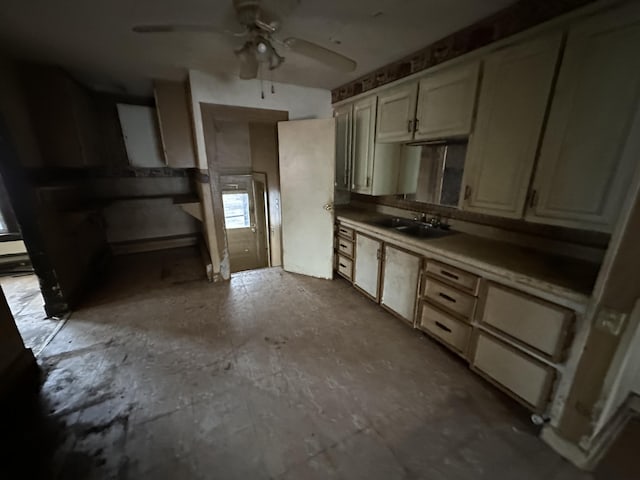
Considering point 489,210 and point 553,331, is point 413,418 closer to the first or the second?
point 553,331

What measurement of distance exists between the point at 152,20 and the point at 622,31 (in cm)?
265

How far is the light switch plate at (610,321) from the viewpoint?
3.53 ft

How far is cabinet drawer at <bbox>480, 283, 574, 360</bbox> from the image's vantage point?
1.30 meters

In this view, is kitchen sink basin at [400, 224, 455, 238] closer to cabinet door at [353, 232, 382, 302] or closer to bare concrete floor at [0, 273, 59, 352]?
cabinet door at [353, 232, 382, 302]

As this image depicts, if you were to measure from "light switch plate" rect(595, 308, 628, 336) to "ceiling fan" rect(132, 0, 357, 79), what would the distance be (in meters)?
1.99

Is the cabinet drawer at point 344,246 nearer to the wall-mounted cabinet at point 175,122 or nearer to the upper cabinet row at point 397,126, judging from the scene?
the upper cabinet row at point 397,126

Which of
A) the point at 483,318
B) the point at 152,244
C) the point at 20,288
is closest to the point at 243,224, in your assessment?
the point at 152,244

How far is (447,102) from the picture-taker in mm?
1942

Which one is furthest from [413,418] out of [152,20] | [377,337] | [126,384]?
[152,20]

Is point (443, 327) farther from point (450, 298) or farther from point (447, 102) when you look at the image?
point (447, 102)

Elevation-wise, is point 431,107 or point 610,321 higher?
point 431,107

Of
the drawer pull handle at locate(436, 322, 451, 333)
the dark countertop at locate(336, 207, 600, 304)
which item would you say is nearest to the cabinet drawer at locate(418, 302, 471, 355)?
the drawer pull handle at locate(436, 322, 451, 333)

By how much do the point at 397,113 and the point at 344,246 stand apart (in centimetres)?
152

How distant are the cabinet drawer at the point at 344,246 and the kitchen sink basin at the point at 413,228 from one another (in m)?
0.42
